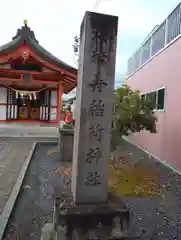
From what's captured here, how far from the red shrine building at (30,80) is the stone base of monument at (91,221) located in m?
11.4

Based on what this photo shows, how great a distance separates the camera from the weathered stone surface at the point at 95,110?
324 cm

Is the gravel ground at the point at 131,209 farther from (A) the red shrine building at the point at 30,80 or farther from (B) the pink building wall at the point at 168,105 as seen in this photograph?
(A) the red shrine building at the point at 30,80

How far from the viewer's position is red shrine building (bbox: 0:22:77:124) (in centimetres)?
1370

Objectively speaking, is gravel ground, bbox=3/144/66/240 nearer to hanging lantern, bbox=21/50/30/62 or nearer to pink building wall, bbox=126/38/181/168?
pink building wall, bbox=126/38/181/168

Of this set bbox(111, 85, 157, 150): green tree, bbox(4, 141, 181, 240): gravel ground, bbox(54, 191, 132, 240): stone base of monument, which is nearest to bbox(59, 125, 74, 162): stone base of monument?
bbox(4, 141, 181, 240): gravel ground

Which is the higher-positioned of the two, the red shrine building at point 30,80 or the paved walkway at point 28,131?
the red shrine building at point 30,80

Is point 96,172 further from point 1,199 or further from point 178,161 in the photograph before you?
point 178,161

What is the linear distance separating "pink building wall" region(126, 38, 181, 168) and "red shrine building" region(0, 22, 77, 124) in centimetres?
456

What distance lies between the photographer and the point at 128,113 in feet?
27.0

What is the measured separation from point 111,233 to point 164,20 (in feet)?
34.3

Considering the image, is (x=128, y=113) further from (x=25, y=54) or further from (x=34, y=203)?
(x=25, y=54)

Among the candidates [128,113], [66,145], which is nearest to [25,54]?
[66,145]

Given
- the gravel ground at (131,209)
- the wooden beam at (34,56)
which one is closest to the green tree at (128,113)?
the gravel ground at (131,209)

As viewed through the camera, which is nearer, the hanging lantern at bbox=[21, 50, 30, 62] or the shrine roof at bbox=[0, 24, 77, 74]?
the shrine roof at bbox=[0, 24, 77, 74]
